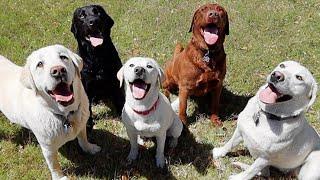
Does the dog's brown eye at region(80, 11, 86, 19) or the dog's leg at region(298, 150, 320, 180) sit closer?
the dog's leg at region(298, 150, 320, 180)

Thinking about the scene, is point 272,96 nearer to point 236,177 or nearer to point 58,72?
point 236,177

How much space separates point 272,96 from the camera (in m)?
4.36

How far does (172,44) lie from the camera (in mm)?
7652

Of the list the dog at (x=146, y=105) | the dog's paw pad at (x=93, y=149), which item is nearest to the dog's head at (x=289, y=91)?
the dog at (x=146, y=105)

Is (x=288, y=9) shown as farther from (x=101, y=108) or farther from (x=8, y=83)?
(x=8, y=83)

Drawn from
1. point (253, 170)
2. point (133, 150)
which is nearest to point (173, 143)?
point (133, 150)

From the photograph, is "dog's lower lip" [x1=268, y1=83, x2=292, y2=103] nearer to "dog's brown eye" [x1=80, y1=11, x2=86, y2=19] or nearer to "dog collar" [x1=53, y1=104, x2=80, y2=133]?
"dog collar" [x1=53, y1=104, x2=80, y2=133]

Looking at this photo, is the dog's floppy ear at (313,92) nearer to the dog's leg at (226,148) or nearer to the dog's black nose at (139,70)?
A: the dog's leg at (226,148)

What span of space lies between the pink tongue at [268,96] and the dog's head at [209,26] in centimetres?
111

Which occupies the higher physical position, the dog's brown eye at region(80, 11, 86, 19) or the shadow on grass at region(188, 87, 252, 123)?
the dog's brown eye at region(80, 11, 86, 19)

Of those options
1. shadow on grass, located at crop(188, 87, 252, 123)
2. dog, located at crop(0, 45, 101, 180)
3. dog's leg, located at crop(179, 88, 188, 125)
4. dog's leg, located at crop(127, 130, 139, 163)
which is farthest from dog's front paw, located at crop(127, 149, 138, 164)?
shadow on grass, located at crop(188, 87, 252, 123)

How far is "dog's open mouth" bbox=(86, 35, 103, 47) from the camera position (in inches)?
208

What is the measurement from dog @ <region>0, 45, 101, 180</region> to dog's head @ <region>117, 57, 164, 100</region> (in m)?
0.49

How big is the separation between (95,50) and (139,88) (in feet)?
3.51
